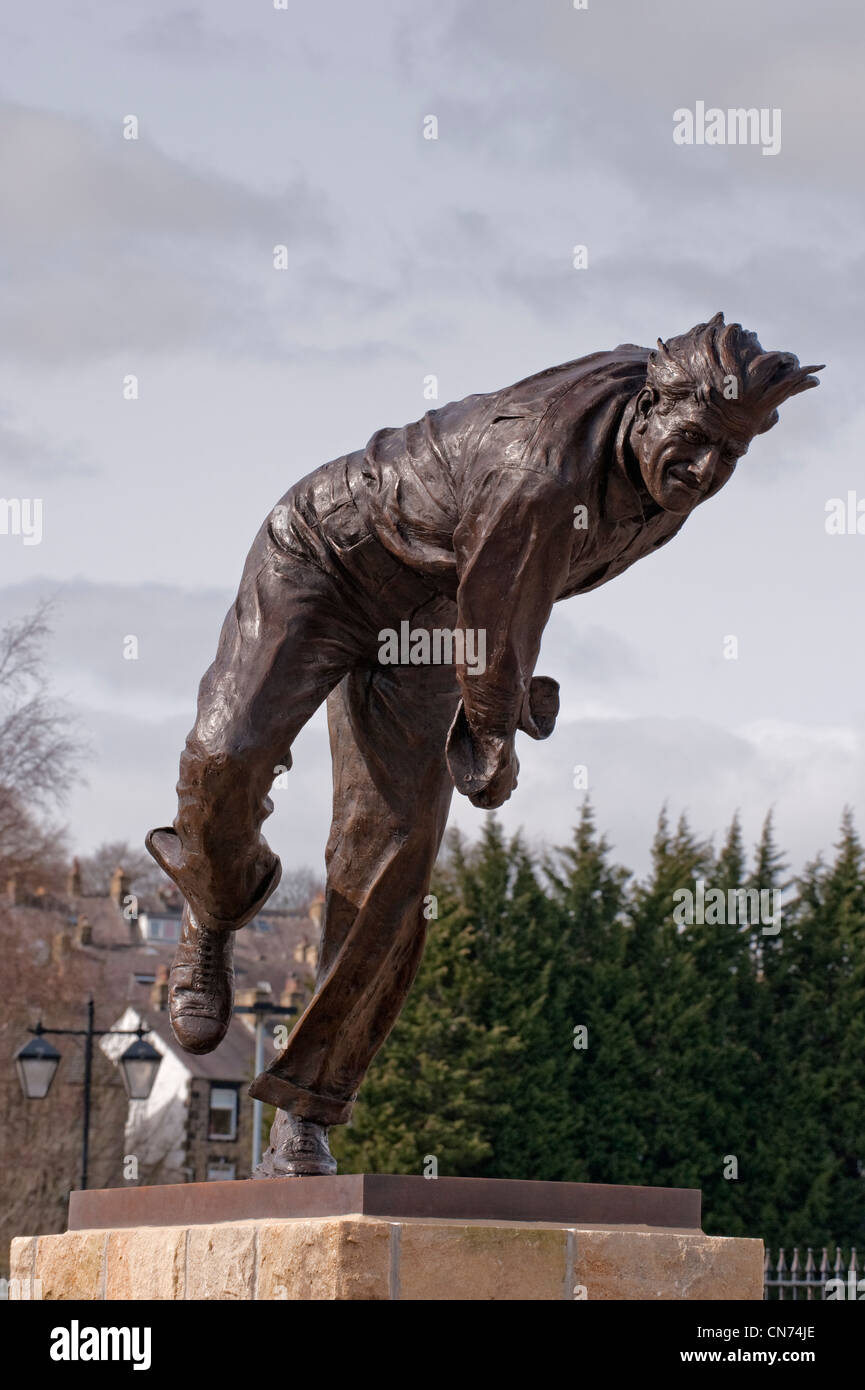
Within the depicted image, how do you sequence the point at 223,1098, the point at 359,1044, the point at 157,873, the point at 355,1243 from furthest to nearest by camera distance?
the point at 157,873 < the point at 223,1098 < the point at 359,1044 < the point at 355,1243

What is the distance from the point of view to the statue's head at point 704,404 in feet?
18.0

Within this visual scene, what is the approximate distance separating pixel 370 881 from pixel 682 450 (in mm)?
1798

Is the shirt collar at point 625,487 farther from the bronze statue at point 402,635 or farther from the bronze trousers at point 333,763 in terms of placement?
the bronze trousers at point 333,763

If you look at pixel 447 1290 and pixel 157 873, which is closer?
pixel 447 1290

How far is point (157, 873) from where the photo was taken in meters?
64.2

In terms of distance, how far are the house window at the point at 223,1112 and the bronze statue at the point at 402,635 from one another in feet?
129

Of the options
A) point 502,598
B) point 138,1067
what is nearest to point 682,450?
point 502,598

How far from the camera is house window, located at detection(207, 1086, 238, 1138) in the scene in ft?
147

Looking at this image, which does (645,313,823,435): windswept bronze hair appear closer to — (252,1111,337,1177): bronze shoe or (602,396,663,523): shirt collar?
(602,396,663,523): shirt collar

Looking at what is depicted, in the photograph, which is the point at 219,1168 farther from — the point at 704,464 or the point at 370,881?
the point at 704,464

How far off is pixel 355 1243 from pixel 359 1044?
1.48m

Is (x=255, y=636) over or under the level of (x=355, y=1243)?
over

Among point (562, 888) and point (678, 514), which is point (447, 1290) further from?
point (562, 888)

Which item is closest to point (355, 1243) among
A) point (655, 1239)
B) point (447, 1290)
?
point (447, 1290)
